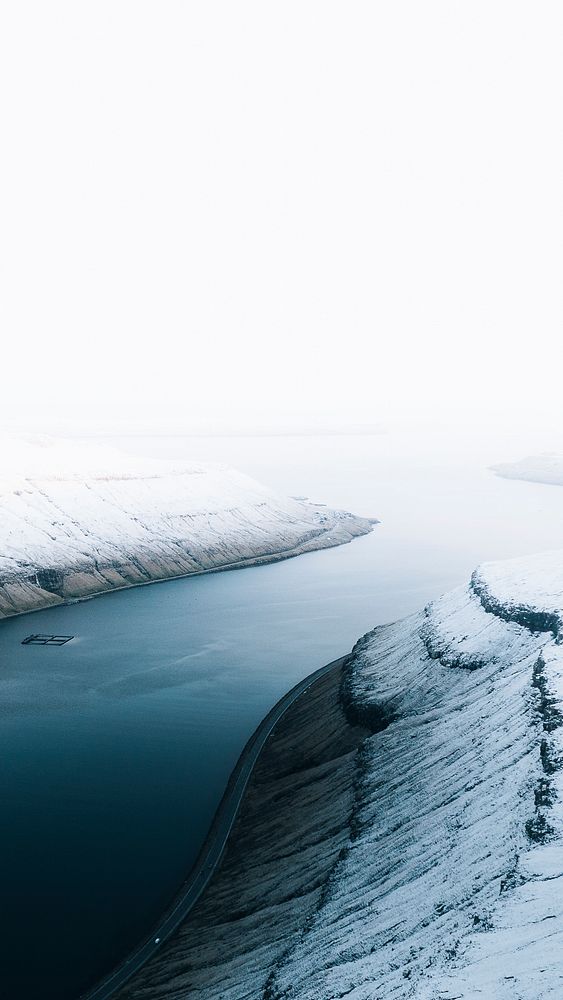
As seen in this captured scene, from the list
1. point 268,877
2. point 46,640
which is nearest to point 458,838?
point 268,877

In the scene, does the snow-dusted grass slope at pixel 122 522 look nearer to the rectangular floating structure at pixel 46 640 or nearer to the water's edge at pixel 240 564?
the water's edge at pixel 240 564

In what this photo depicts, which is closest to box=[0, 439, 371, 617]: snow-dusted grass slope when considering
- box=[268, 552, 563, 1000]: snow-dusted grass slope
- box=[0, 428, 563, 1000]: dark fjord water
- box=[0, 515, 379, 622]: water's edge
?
box=[0, 515, 379, 622]: water's edge

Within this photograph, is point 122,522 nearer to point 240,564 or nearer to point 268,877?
point 240,564

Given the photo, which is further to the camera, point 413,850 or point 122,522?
point 122,522

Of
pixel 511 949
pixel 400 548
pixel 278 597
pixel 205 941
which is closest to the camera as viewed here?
pixel 511 949

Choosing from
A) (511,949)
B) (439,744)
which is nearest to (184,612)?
(439,744)

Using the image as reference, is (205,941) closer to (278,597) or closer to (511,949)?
(511,949)
